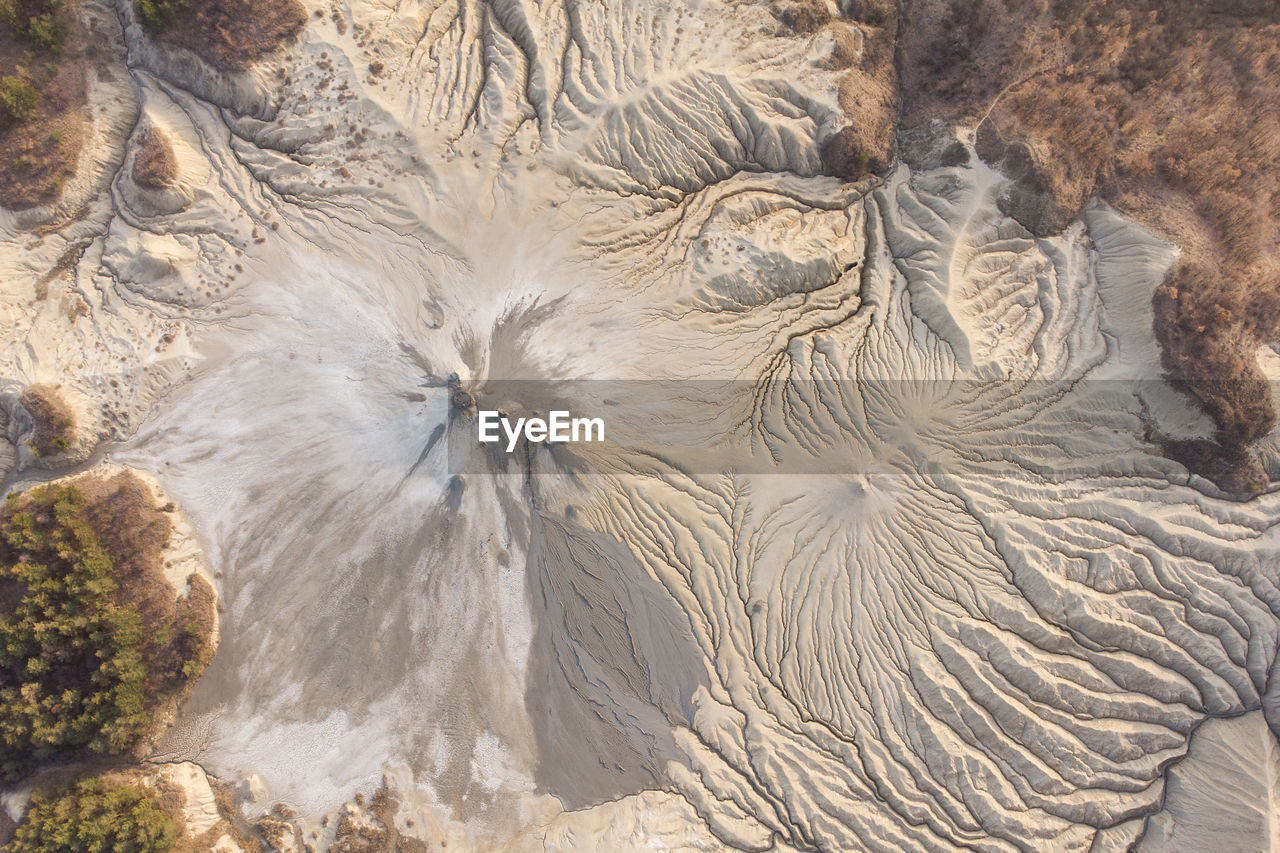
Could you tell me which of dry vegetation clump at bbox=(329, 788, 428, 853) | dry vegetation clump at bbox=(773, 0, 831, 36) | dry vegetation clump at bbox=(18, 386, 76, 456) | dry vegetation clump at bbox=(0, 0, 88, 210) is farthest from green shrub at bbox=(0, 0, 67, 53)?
dry vegetation clump at bbox=(329, 788, 428, 853)

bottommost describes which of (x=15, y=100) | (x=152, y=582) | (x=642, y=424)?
(x=152, y=582)

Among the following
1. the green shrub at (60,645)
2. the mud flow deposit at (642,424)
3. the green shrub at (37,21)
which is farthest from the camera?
the green shrub at (37,21)

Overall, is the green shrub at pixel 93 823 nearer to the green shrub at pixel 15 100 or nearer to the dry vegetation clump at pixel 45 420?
the dry vegetation clump at pixel 45 420

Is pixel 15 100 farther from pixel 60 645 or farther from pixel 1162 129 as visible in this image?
pixel 1162 129

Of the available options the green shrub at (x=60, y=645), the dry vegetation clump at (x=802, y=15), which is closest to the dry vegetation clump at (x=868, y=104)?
the dry vegetation clump at (x=802, y=15)

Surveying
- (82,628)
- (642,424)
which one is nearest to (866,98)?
(642,424)

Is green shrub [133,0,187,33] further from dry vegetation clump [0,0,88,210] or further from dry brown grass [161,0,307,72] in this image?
dry vegetation clump [0,0,88,210]
